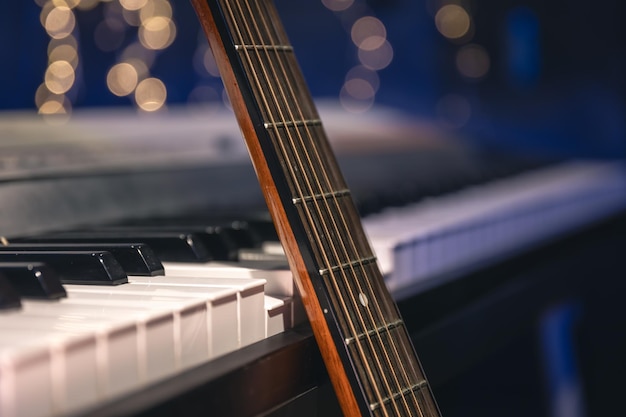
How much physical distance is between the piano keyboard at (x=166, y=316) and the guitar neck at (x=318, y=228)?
63 millimetres

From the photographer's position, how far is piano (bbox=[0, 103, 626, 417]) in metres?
0.67

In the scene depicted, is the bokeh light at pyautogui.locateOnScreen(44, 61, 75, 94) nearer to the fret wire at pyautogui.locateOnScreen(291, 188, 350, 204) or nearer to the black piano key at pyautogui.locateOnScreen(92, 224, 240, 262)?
the black piano key at pyautogui.locateOnScreen(92, 224, 240, 262)

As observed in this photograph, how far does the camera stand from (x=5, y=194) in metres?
1.11

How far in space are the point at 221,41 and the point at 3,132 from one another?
0.57 m

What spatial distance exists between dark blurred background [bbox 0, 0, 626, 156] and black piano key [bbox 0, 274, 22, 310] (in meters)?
1.46

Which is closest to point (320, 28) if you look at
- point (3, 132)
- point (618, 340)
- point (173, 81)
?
point (173, 81)

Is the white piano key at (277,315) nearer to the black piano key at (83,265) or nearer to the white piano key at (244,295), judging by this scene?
the white piano key at (244,295)

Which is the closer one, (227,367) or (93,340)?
(93,340)

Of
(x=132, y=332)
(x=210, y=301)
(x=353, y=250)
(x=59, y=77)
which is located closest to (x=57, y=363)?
(x=132, y=332)

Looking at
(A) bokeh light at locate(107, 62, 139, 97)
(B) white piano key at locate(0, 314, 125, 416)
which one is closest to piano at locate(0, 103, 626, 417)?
(B) white piano key at locate(0, 314, 125, 416)

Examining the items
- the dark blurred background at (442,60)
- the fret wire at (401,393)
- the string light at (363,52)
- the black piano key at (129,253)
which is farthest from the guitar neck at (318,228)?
the string light at (363,52)

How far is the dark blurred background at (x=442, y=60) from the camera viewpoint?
7.54 feet

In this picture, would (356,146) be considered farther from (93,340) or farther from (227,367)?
(93,340)

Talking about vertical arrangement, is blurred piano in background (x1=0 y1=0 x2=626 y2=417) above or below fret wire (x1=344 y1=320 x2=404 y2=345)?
above
